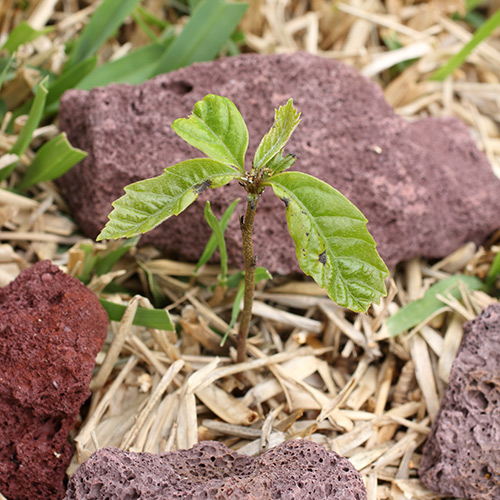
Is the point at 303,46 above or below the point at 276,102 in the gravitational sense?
below

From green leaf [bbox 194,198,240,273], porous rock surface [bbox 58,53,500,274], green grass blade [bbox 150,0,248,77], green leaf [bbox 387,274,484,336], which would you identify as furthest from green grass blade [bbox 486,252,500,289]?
green grass blade [bbox 150,0,248,77]

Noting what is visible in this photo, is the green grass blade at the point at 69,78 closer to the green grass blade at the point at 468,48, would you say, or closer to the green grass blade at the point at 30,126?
the green grass blade at the point at 30,126

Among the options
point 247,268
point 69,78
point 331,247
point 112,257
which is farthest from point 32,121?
point 331,247

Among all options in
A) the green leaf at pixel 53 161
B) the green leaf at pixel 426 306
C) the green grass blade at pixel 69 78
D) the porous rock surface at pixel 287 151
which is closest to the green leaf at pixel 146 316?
the porous rock surface at pixel 287 151

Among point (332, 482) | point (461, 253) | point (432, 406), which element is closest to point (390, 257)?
point (461, 253)

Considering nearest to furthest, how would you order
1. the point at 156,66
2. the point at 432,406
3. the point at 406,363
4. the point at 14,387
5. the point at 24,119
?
the point at 14,387 → the point at 432,406 → the point at 406,363 → the point at 24,119 → the point at 156,66

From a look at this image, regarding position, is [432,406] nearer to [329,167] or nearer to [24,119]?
[329,167]

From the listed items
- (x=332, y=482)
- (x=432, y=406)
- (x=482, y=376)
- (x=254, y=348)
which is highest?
(x=332, y=482)
